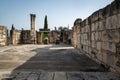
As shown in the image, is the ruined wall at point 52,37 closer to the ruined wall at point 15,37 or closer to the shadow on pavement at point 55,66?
the ruined wall at point 15,37

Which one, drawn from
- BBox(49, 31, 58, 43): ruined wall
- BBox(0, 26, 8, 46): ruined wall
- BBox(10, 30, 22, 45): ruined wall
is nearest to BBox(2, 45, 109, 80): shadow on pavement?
BBox(0, 26, 8, 46): ruined wall

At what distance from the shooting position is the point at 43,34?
24.5 metres

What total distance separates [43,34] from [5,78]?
20563 millimetres

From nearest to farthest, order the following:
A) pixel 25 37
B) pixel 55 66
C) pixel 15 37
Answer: pixel 55 66 → pixel 15 37 → pixel 25 37

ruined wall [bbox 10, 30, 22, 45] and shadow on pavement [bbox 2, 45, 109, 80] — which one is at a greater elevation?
ruined wall [bbox 10, 30, 22, 45]

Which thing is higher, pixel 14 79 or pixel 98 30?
pixel 98 30

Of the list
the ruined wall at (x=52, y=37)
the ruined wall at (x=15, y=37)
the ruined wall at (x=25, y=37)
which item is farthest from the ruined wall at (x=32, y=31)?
the ruined wall at (x=52, y=37)

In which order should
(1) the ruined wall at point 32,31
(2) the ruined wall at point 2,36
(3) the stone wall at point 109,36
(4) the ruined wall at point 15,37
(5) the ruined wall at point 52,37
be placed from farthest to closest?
(5) the ruined wall at point 52,37 → (1) the ruined wall at point 32,31 → (4) the ruined wall at point 15,37 → (2) the ruined wall at point 2,36 → (3) the stone wall at point 109,36

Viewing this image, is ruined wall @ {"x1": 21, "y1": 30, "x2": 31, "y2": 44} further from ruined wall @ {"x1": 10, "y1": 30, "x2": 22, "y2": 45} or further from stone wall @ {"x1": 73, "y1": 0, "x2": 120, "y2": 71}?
stone wall @ {"x1": 73, "y1": 0, "x2": 120, "y2": 71}

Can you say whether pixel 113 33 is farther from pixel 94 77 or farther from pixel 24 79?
pixel 24 79

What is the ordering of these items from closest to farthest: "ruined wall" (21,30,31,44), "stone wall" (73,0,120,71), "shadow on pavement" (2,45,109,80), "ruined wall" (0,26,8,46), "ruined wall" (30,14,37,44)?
"stone wall" (73,0,120,71)
"shadow on pavement" (2,45,109,80)
"ruined wall" (0,26,8,46)
"ruined wall" (30,14,37,44)
"ruined wall" (21,30,31,44)

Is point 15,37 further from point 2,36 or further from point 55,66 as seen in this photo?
point 55,66

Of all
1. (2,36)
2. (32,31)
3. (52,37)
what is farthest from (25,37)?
(2,36)

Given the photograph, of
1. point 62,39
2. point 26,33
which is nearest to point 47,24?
point 62,39
